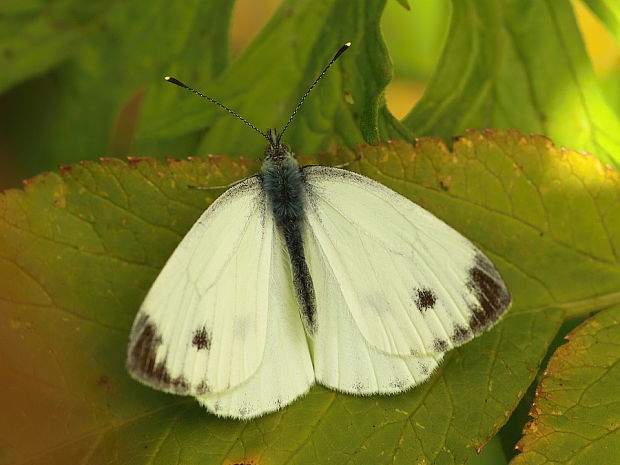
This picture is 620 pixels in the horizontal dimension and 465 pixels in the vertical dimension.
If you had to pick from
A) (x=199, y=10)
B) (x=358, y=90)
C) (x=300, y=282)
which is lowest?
(x=300, y=282)

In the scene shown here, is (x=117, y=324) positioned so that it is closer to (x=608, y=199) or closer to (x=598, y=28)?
(x=608, y=199)

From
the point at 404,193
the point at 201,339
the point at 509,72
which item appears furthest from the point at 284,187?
the point at 509,72

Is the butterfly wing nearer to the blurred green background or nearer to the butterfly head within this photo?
→ the butterfly head

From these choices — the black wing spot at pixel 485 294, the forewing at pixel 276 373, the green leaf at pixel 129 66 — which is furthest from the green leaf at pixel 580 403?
the green leaf at pixel 129 66

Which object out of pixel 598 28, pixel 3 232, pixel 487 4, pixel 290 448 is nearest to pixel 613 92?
pixel 487 4

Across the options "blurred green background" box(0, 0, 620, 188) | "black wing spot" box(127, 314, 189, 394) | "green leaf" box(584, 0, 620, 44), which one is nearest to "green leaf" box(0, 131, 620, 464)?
"black wing spot" box(127, 314, 189, 394)

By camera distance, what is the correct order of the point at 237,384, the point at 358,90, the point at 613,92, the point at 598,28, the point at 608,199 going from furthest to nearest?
the point at 598,28
the point at 613,92
the point at 358,90
the point at 608,199
the point at 237,384

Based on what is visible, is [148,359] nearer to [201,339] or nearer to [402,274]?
[201,339]
